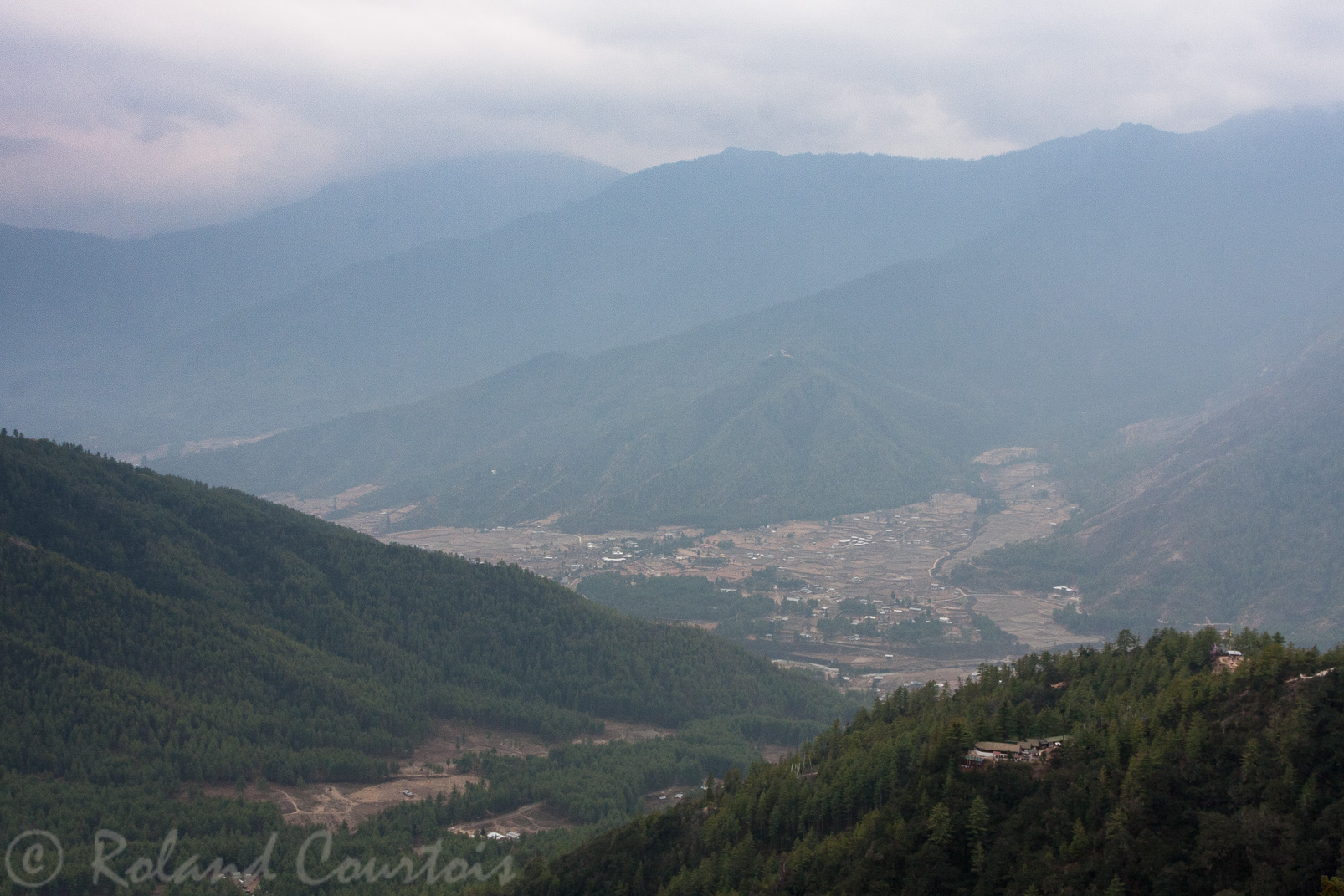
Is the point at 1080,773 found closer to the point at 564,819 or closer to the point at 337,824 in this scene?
the point at 564,819

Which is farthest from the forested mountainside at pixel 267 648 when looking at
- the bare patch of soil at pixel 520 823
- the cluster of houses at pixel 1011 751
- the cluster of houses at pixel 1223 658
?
the cluster of houses at pixel 1011 751

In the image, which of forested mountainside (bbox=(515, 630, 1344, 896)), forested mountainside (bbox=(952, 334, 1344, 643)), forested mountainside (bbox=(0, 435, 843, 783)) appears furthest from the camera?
forested mountainside (bbox=(952, 334, 1344, 643))

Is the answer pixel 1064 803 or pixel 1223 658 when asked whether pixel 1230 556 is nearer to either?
pixel 1223 658

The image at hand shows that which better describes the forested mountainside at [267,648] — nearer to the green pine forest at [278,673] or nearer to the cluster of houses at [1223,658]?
the green pine forest at [278,673]

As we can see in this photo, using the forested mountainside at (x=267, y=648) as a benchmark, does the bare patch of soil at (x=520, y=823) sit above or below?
below

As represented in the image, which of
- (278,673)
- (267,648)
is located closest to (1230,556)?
(278,673)

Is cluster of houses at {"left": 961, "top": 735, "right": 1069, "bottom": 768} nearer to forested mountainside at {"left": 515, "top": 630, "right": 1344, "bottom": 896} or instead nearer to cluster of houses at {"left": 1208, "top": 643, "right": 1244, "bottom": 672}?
forested mountainside at {"left": 515, "top": 630, "right": 1344, "bottom": 896}

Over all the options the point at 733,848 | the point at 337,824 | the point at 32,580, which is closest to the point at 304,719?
the point at 337,824

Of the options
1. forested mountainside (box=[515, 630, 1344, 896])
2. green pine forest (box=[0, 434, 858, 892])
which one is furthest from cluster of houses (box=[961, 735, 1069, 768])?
green pine forest (box=[0, 434, 858, 892])
